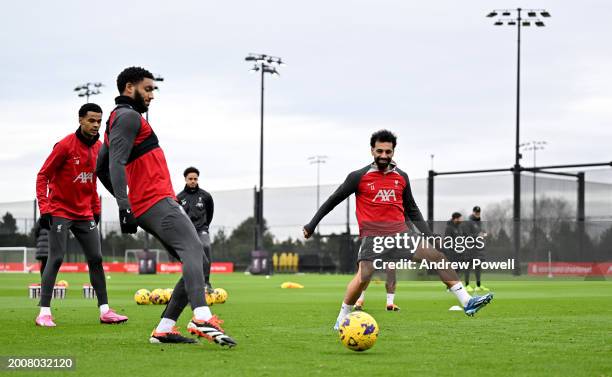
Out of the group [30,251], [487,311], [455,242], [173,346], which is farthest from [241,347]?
[30,251]

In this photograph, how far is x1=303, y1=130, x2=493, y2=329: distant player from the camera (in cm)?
1054

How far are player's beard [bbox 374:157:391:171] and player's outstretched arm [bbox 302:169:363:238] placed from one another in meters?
0.23

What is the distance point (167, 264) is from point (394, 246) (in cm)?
4286

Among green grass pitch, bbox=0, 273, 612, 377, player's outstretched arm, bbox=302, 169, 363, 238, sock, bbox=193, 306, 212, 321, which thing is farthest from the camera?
player's outstretched arm, bbox=302, 169, 363, 238

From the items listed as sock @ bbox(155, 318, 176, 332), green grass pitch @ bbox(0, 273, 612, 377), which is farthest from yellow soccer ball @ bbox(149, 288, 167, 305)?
sock @ bbox(155, 318, 176, 332)

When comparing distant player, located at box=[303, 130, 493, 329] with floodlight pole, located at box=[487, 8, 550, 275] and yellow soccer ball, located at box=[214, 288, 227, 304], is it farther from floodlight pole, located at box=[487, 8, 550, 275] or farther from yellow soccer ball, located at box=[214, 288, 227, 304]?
floodlight pole, located at box=[487, 8, 550, 275]

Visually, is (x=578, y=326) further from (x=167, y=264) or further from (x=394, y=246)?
(x=167, y=264)

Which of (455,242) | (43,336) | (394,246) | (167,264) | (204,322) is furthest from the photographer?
(167,264)

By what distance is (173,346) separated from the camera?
28.2ft

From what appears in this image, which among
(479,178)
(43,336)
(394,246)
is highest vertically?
(479,178)

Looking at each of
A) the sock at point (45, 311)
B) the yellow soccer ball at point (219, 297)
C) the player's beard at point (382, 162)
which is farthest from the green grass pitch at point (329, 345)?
the yellow soccer ball at point (219, 297)

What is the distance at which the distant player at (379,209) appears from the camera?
1054 centimetres

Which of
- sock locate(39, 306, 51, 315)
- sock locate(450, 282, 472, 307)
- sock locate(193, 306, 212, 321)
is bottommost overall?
sock locate(39, 306, 51, 315)

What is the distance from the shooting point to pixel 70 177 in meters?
11.5
